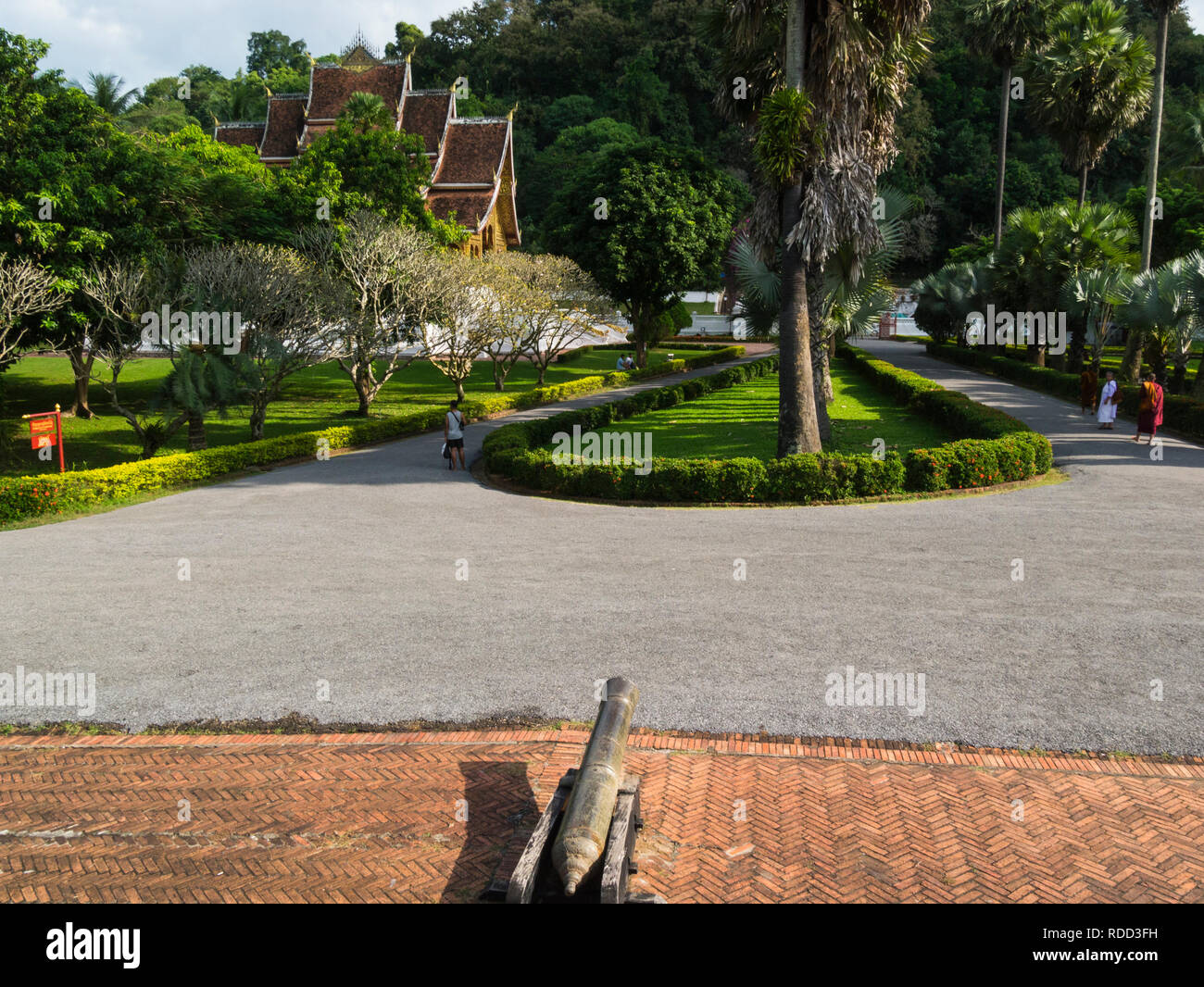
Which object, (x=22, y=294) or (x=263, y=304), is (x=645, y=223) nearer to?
(x=263, y=304)

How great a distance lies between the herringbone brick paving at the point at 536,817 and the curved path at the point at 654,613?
0.48m

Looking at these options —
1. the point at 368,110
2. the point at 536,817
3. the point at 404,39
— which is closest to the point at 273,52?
the point at 404,39

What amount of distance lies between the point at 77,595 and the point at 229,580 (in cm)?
158

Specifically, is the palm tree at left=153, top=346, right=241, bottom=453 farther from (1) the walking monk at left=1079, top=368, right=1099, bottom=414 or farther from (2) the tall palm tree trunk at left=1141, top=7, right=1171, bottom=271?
(2) the tall palm tree trunk at left=1141, top=7, right=1171, bottom=271

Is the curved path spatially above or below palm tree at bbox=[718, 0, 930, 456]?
below

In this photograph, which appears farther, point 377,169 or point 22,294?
point 377,169

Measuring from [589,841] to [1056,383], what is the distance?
32433mm

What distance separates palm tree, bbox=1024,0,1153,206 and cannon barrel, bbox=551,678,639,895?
3856cm

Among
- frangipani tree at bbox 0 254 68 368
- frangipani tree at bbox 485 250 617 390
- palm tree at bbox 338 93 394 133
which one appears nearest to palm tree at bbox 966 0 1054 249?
frangipani tree at bbox 485 250 617 390

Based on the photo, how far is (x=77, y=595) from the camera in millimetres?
10453

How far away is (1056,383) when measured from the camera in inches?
1271

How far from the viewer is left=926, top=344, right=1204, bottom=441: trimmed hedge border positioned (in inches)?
864
